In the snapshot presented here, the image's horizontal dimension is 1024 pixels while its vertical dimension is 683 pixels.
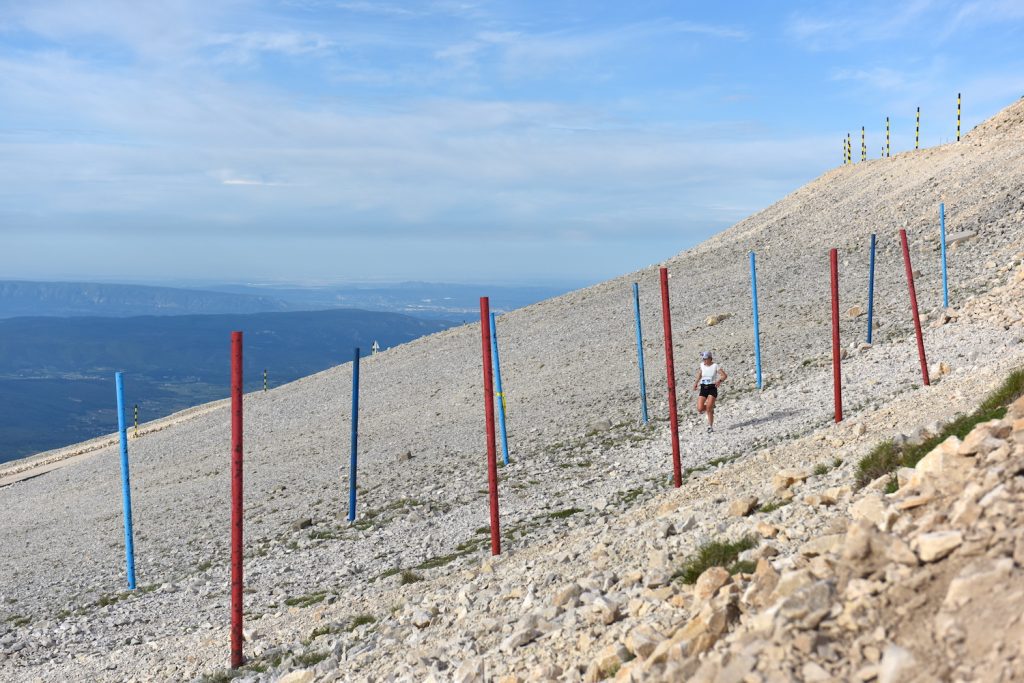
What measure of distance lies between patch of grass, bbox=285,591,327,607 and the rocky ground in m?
0.08

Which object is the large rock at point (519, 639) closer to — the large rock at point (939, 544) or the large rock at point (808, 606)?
the large rock at point (808, 606)

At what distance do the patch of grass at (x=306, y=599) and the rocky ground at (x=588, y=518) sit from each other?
0.08 meters

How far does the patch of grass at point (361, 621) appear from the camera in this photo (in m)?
10.1

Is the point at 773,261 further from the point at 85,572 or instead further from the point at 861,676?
the point at 861,676

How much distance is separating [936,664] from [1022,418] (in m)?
3.22

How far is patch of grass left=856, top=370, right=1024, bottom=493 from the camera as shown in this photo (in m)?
8.89

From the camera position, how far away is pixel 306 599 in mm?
12117

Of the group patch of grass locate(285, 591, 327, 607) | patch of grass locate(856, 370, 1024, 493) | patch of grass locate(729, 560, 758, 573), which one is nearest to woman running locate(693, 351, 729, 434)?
patch of grass locate(856, 370, 1024, 493)

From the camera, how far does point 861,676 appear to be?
475 cm

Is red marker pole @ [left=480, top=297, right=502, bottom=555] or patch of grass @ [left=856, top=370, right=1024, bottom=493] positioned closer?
patch of grass @ [left=856, top=370, right=1024, bottom=493]

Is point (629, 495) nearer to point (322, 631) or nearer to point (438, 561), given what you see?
point (438, 561)

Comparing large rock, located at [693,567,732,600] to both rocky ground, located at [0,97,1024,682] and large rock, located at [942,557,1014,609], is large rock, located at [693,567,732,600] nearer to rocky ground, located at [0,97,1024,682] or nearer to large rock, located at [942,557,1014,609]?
rocky ground, located at [0,97,1024,682]

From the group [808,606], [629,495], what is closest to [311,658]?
[808,606]

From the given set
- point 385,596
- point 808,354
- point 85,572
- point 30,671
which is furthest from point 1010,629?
point 808,354
